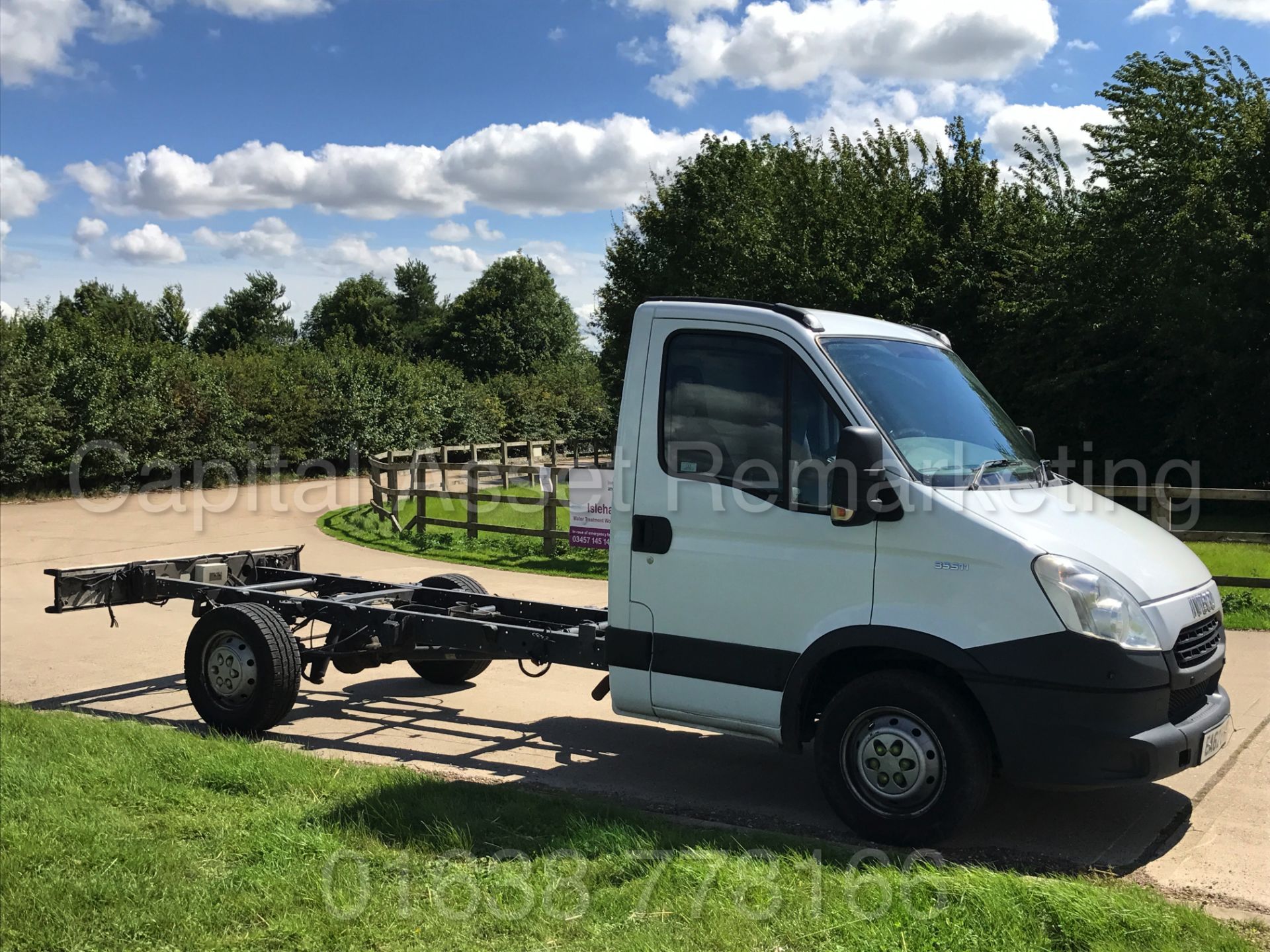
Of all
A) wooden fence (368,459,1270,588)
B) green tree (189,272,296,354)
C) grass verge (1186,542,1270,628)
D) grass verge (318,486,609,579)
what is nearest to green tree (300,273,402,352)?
green tree (189,272,296,354)

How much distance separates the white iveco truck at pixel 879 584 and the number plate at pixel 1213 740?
17mm

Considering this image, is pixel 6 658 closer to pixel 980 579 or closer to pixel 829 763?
pixel 829 763

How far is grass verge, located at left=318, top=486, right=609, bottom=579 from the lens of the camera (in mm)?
15492

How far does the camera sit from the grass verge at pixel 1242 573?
11.0 meters

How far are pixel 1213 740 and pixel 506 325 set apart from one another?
252ft

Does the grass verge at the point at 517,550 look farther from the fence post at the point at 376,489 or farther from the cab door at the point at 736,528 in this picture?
the cab door at the point at 736,528

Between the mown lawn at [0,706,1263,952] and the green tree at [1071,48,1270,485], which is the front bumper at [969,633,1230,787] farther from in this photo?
the green tree at [1071,48,1270,485]

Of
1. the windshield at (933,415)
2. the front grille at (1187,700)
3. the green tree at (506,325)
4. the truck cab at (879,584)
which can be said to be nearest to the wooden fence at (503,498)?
the windshield at (933,415)

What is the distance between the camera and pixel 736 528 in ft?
18.2

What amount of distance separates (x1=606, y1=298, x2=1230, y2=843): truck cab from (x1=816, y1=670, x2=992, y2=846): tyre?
11 millimetres

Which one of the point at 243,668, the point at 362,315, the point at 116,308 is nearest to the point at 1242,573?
the point at 243,668

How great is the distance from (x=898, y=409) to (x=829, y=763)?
1.73 metres

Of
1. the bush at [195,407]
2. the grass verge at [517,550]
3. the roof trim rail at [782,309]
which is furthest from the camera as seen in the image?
the bush at [195,407]

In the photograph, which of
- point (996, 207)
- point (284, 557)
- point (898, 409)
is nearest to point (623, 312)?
point (996, 207)
